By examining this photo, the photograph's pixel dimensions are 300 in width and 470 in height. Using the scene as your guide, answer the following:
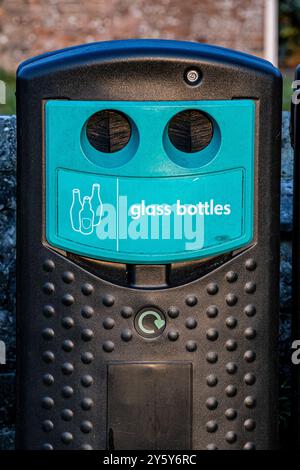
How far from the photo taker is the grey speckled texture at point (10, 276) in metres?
2.56

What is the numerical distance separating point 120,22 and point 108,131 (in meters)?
8.37

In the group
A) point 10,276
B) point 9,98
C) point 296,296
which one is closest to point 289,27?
point 9,98

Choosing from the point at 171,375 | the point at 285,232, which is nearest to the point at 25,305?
the point at 171,375

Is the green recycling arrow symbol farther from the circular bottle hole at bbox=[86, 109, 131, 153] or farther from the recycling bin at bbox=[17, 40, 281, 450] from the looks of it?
the circular bottle hole at bbox=[86, 109, 131, 153]

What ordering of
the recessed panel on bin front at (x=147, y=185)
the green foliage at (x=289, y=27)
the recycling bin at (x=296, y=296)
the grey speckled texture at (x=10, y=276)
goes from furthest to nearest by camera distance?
1. the green foliage at (x=289, y=27)
2. the grey speckled texture at (x=10, y=276)
3. the recycling bin at (x=296, y=296)
4. the recessed panel on bin front at (x=147, y=185)

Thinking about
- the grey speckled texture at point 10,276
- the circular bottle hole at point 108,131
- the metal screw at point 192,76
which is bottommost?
the grey speckled texture at point 10,276

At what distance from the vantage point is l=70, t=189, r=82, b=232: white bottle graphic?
73.7 inches

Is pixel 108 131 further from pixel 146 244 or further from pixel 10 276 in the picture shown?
pixel 10 276

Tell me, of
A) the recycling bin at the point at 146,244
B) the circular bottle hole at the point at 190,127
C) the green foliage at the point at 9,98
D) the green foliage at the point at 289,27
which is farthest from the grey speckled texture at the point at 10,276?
the green foliage at the point at 289,27

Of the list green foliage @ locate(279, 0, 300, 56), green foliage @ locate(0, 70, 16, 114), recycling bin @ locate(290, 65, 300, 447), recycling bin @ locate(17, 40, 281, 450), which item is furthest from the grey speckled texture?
green foliage @ locate(279, 0, 300, 56)

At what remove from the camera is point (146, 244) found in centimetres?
187

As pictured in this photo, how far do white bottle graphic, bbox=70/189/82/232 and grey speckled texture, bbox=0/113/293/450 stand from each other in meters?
0.72

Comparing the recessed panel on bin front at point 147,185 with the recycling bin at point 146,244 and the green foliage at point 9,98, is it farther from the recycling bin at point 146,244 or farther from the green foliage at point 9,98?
the green foliage at point 9,98

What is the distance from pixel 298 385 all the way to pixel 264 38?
8.54m
